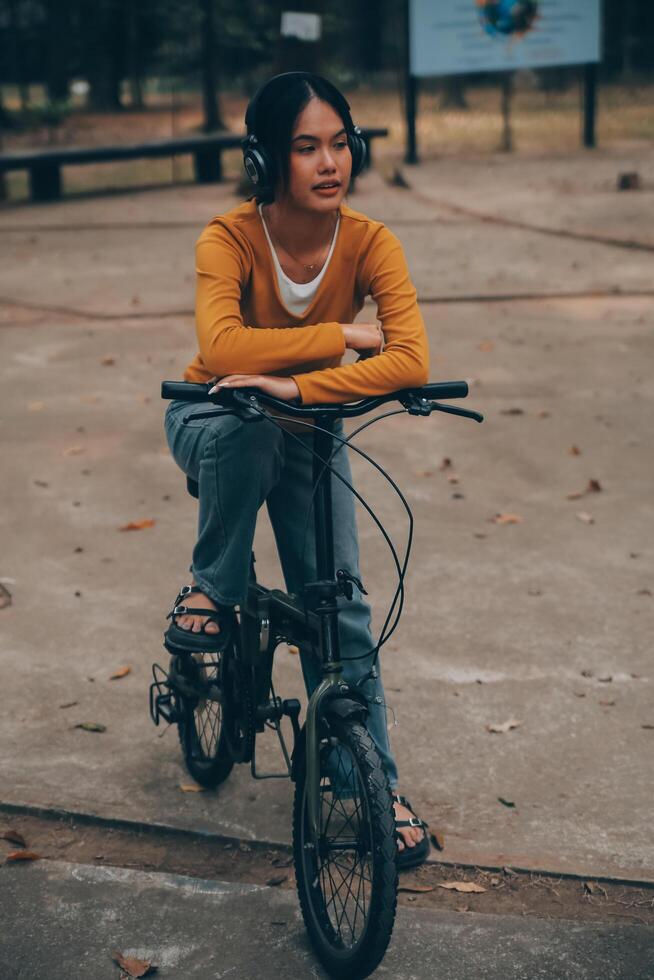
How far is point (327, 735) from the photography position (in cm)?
325

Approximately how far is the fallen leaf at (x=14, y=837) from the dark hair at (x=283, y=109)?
187cm

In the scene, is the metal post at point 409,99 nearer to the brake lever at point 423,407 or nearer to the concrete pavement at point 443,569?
the concrete pavement at point 443,569

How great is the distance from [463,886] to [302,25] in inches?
560

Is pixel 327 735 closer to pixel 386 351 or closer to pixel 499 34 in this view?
A: pixel 386 351

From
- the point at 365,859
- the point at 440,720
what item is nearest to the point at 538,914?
the point at 365,859

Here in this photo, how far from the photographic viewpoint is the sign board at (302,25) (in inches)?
642

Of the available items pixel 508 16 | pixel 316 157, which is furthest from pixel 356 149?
pixel 508 16

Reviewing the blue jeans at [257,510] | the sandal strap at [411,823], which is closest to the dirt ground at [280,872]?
the sandal strap at [411,823]

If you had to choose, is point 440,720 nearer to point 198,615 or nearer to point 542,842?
point 542,842

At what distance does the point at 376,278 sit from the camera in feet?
11.2

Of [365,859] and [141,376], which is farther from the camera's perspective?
[141,376]

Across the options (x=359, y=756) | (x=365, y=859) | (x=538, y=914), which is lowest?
(x=538, y=914)

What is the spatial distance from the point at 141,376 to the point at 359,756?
6040mm

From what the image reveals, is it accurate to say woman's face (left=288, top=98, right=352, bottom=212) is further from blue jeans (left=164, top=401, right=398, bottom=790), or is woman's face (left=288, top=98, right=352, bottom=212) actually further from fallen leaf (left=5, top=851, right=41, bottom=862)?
fallen leaf (left=5, top=851, right=41, bottom=862)
